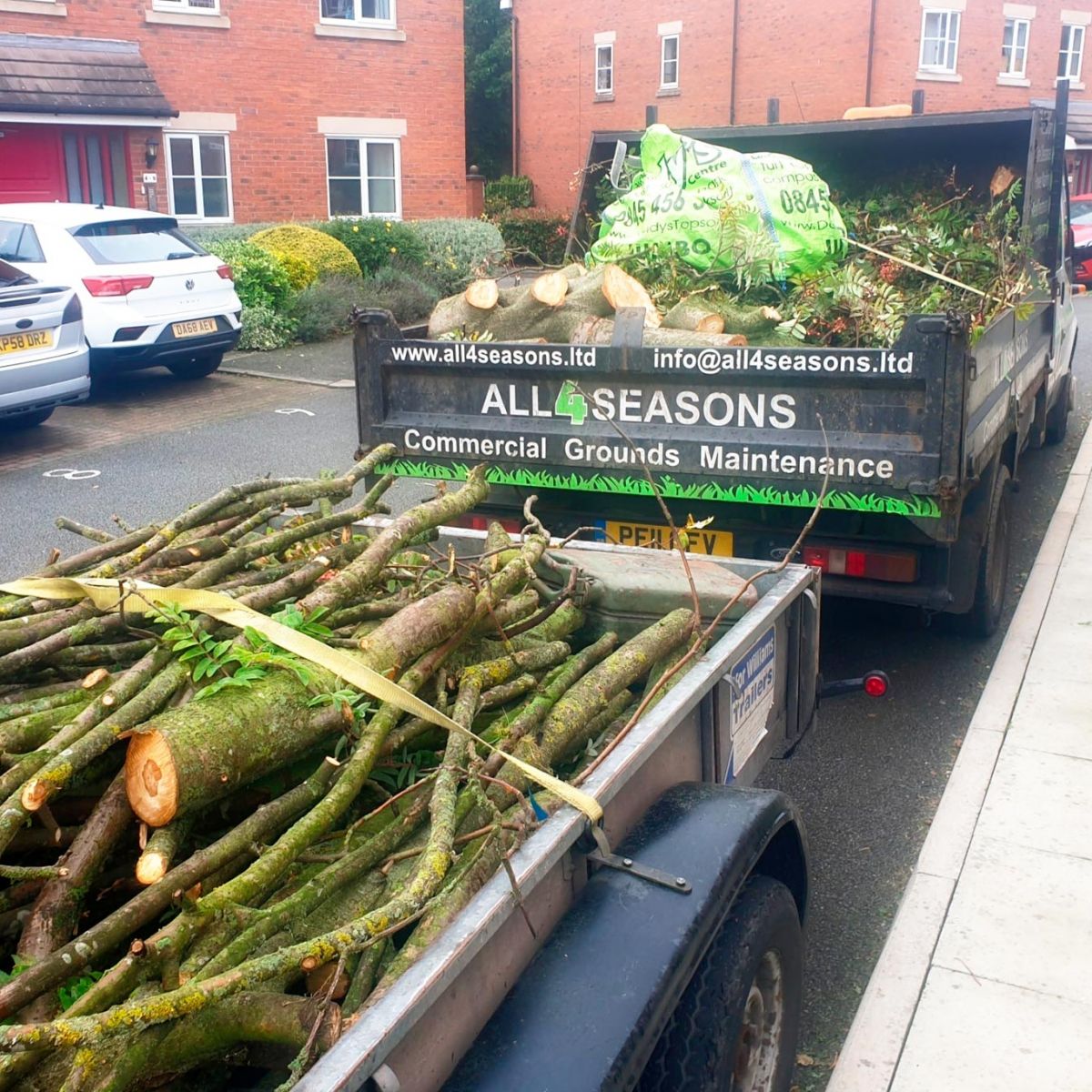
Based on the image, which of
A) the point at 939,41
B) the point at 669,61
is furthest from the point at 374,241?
the point at 939,41

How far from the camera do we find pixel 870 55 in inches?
1134

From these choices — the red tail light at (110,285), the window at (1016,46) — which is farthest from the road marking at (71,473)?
the window at (1016,46)

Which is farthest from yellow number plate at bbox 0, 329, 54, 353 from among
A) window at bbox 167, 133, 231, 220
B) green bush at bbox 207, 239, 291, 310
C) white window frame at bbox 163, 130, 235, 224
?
window at bbox 167, 133, 231, 220

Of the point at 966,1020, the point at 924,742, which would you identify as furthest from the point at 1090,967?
the point at 924,742

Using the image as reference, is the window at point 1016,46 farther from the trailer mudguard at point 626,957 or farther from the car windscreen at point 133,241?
the trailer mudguard at point 626,957

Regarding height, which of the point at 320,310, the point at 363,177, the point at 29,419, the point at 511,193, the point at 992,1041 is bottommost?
the point at 992,1041

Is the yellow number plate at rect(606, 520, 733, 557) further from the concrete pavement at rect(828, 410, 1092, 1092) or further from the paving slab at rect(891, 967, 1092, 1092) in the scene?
the paving slab at rect(891, 967, 1092, 1092)

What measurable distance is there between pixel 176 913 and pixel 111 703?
49 cm

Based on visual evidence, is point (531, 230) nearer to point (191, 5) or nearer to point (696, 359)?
point (191, 5)

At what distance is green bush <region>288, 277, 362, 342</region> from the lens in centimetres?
1662

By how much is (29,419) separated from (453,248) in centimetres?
1018

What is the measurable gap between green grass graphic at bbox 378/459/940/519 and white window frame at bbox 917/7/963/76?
27693mm

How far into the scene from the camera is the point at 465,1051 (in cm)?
204

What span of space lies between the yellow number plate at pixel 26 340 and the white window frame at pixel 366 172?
10.7 metres
